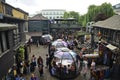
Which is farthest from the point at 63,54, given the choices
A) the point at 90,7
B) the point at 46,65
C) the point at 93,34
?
the point at 90,7

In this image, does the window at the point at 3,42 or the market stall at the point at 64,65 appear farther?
the market stall at the point at 64,65

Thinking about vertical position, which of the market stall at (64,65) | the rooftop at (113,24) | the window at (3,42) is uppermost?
the rooftop at (113,24)

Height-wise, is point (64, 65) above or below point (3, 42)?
below

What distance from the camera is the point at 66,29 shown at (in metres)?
51.4

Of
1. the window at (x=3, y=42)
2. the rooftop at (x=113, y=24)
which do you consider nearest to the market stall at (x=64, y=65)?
the rooftop at (x=113, y=24)

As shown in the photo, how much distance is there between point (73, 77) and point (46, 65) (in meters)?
5.08

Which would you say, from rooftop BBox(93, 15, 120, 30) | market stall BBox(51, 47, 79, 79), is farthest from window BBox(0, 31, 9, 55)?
rooftop BBox(93, 15, 120, 30)

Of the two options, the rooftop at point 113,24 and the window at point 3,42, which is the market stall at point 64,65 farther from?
the window at point 3,42

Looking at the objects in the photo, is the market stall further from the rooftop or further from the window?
the window

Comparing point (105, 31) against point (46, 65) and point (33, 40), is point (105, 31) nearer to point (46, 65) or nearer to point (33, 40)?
point (46, 65)

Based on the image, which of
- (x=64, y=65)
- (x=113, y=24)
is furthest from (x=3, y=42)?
(x=113, y=24)

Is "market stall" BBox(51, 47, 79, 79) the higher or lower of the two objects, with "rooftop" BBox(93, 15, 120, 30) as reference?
lower

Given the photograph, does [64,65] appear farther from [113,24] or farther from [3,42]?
[113,24]

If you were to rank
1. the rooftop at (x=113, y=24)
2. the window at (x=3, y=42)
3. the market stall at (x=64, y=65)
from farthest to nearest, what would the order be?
the rooftop at (x=113, y=24) < the market stall at (x=64, y=65) < the window at (x=3, y=42)
